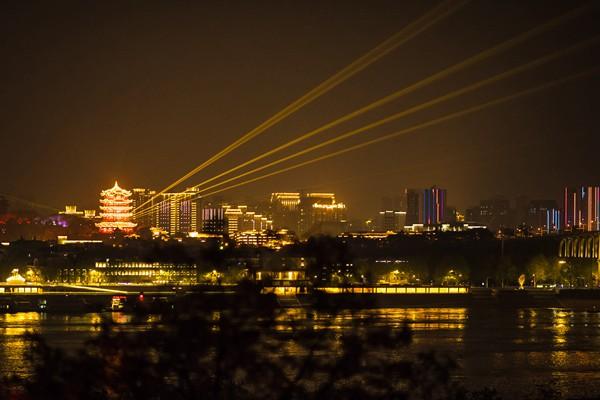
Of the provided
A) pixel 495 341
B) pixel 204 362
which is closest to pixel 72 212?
pixel 495 341

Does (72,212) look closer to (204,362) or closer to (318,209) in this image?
(318,209)

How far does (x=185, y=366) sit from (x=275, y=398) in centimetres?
66

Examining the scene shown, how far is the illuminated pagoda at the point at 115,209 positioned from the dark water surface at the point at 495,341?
56.6 m

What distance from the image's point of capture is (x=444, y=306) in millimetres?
43188

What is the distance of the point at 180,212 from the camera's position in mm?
125938

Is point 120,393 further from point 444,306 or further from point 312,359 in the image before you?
point 444,306

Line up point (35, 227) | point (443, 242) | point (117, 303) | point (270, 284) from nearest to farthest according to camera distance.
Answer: point (270, 284) → point (117, 303) → point (443, 242) → point (35, 227)

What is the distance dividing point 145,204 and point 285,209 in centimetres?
1671

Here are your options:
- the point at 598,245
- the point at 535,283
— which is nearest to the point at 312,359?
the point at 535,283

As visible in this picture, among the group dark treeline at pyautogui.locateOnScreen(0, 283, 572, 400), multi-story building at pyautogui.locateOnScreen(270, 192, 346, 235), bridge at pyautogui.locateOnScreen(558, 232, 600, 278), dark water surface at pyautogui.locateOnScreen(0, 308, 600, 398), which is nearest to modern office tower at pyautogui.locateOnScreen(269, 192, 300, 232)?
multi-story building at pyautogui.locateOnScreen(270, 192, 346, 235)

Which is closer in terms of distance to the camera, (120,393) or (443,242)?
(120,393)

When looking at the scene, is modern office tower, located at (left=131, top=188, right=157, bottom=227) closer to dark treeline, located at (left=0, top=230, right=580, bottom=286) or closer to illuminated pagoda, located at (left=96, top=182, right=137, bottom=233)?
illuminated pagoda, located at (left=96, top=182, right=137, bottom=233)

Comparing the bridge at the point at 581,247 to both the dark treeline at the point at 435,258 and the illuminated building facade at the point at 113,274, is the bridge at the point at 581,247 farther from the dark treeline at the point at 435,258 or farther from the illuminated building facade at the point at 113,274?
the illuminated building facade at the point at 113,274

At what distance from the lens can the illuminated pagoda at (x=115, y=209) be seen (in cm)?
9512
